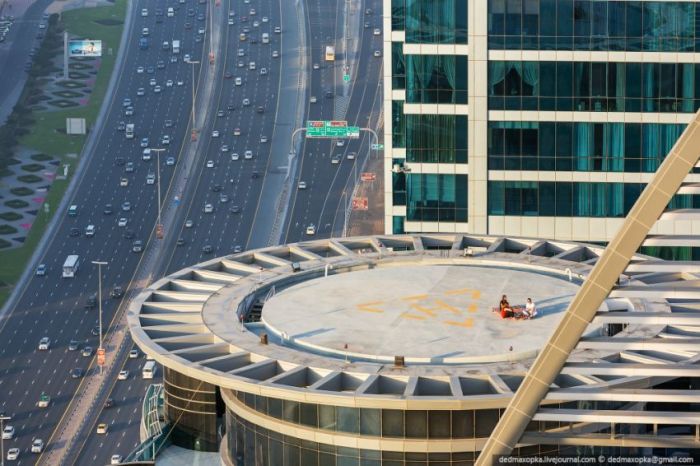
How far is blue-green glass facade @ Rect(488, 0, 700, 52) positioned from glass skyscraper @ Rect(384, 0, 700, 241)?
0.26ft

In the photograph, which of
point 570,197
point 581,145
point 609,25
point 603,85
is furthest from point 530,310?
point 609,25

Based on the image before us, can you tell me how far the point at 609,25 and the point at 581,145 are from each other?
989 cm

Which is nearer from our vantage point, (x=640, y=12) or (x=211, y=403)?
(x=211, y=403)

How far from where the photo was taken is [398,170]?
148m

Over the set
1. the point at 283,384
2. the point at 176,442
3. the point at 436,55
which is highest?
the point at 436,55

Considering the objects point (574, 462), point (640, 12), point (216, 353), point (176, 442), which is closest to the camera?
point (574, 462)

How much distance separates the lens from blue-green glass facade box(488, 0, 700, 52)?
141250mm

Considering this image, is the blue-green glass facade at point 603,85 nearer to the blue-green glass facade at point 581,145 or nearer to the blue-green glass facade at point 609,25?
the blue-green glass facade at point 609,25

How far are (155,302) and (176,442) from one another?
10.3 m

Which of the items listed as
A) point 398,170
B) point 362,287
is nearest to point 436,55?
point 398,170

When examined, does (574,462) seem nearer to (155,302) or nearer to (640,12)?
(155,302)

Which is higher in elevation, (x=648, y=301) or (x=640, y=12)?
(x=640, y=12)

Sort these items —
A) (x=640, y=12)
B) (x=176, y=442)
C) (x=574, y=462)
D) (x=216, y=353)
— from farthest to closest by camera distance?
(x=640, y=12)
(x=176, y=442)
(x=216, y=353)
(x=574, y=462)

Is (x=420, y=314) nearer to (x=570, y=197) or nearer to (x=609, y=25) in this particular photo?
(x=570, y=197)
